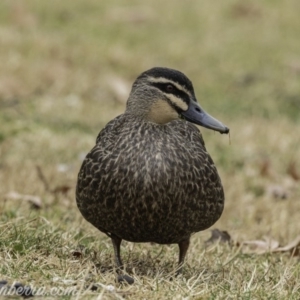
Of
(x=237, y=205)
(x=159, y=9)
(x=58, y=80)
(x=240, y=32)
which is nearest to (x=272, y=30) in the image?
(x=240, y=32)

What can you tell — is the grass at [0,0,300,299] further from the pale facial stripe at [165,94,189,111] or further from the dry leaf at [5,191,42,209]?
the pale facial stripe at [165,94,189,111]

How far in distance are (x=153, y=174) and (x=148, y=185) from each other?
0.06 metres

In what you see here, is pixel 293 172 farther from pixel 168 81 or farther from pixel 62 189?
pixel 168 81

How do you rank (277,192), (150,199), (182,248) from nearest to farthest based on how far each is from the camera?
(150,199) → (182,248) → (277,192)

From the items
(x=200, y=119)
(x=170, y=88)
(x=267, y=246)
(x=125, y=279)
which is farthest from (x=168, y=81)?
(x=267, y=246)

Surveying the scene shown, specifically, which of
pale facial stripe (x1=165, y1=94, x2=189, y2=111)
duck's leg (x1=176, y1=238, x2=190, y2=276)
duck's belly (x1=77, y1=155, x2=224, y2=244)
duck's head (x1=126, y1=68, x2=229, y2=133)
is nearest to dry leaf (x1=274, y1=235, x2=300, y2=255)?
duck's leg (x1=176, y1=238, x2=190, y2=276)

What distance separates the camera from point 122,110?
10234mm

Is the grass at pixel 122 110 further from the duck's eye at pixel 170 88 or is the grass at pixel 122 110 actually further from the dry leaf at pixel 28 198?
the duck's eye at pixel 170 88

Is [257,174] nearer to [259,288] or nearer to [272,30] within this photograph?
[259,288]

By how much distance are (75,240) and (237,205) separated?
7.90ft

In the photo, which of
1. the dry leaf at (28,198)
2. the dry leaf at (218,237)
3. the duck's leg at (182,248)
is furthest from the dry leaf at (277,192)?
the duck's leg at (182,248)

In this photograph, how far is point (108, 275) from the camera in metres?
4.20

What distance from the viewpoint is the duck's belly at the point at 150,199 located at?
4379mm

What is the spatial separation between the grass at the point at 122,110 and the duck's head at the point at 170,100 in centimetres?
83
